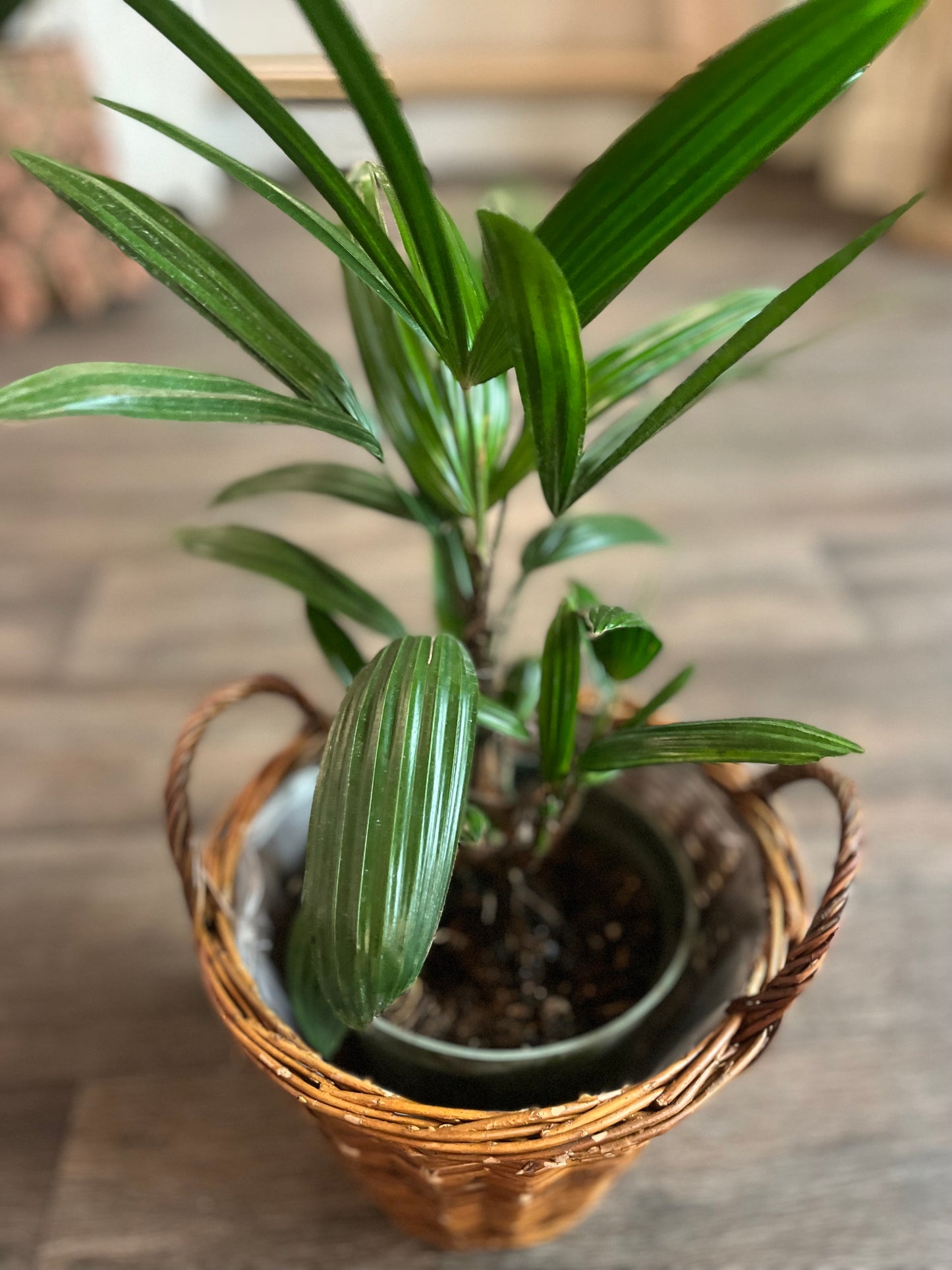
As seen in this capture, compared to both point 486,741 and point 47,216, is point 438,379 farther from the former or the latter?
point 47,216

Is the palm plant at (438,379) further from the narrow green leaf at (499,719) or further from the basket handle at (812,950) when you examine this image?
the basket handle at (812,950)

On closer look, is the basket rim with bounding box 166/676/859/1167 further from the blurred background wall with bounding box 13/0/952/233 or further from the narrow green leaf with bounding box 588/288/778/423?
the blurred background wall with bounding box 13/0/952/233

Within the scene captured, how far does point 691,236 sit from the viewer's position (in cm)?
258

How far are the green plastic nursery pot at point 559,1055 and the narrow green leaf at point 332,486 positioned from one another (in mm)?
364

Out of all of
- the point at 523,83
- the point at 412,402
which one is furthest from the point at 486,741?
the point at 523,83

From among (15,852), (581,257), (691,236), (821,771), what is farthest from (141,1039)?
(691,236)

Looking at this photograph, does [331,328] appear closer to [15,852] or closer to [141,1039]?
[15,852]

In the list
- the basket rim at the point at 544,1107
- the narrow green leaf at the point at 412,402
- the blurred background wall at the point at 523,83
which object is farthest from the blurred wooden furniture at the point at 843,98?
the basket rim at the point at 544,1107

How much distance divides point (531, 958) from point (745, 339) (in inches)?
21.5

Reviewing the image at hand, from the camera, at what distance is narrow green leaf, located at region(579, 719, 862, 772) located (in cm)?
A: 52

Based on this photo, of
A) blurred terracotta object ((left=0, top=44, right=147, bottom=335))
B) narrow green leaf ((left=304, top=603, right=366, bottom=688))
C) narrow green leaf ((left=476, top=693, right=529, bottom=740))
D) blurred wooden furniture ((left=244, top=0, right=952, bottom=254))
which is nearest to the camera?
narrow green leaf ((left=476, top=693, right=529, bottom=740))

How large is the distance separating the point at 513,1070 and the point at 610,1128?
12 cm

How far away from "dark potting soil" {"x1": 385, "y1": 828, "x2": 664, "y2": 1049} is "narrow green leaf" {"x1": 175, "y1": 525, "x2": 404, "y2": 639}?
25 centimetres

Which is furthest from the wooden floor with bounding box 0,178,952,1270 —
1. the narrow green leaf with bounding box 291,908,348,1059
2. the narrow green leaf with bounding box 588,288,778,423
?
the narrow green leaf with bounding box 291,908,348,1059
